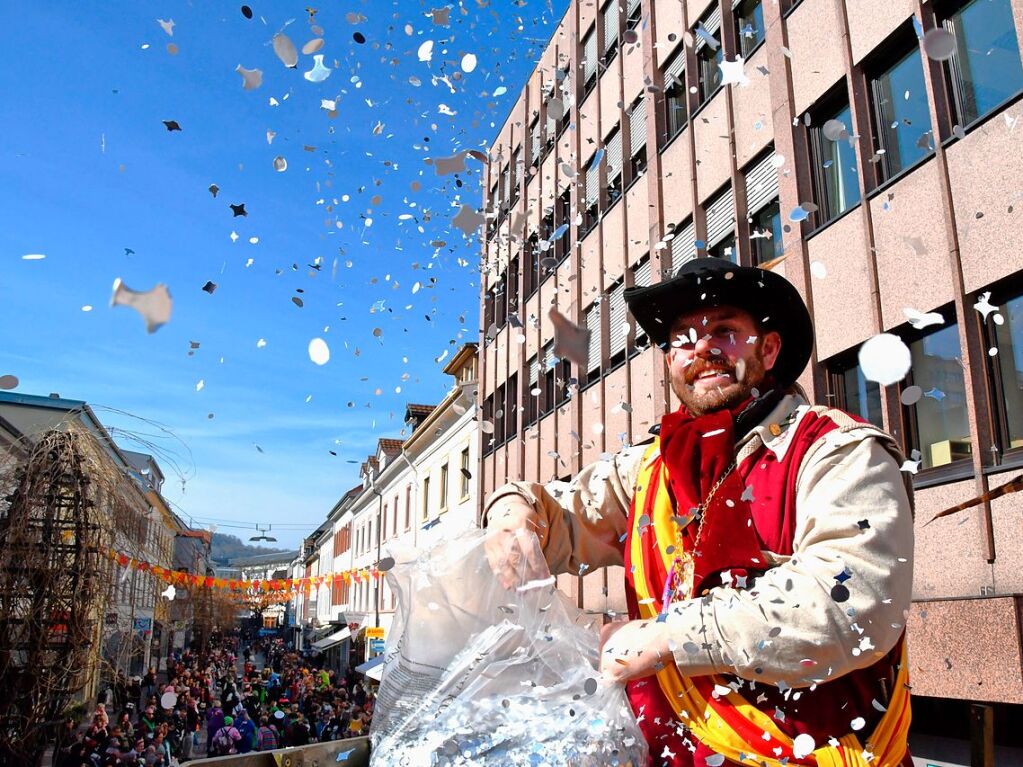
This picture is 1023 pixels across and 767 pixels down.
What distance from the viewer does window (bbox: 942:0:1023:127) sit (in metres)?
6.31

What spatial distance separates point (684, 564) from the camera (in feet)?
5.81

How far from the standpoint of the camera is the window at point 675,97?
1158cm

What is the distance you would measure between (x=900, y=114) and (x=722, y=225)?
2.87 metres

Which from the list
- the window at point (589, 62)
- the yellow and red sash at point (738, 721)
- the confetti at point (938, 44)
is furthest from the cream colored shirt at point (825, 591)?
the window at point (589, 62)

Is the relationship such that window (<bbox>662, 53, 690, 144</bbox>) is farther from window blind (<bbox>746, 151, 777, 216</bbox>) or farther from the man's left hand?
the man's left hand

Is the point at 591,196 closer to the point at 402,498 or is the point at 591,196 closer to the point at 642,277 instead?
the point at 642,277

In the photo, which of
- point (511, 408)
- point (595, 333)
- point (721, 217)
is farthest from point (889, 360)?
point (511, 408)

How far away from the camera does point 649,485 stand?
2.02 m

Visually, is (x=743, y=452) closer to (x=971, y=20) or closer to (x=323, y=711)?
(x=971, y=20)

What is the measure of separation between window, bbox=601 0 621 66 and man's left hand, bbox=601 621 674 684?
13.6m

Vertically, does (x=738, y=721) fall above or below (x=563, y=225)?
below

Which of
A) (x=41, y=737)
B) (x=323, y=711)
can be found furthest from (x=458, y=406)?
(x=41, y=737)

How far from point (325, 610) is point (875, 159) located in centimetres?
5285

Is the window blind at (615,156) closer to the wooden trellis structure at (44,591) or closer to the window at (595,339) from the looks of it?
the window at (595,339)
